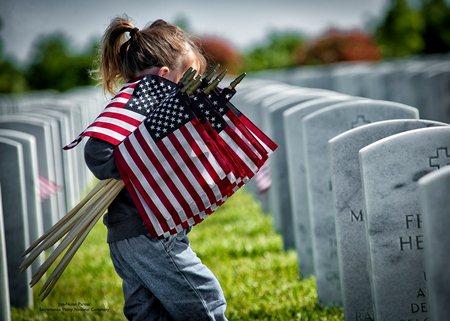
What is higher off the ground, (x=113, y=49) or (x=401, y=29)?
(x=401, y=29)

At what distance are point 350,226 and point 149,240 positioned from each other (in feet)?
3.89

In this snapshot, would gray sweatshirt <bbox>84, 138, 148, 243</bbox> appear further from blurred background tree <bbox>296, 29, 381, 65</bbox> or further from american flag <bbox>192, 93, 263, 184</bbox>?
blurred background tree <bbox>296, 29, 381, 65</bbox>

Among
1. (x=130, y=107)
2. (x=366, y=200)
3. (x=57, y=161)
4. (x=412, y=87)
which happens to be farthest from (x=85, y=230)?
(x=412, y=87)

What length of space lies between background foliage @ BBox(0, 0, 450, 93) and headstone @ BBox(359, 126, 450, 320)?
26.5m

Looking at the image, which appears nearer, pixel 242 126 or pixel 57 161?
pixel 242 126

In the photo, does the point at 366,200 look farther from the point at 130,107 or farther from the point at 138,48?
the point at 138,48

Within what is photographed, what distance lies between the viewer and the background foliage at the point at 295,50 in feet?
100

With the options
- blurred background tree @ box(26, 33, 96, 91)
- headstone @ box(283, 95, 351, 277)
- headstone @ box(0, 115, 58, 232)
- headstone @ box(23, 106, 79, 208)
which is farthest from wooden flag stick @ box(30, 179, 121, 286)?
blurred background tree @ box(26, 33, 96, 91)

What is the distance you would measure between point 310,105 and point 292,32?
1627 inches

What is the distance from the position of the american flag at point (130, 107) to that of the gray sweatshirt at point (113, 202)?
0.06m

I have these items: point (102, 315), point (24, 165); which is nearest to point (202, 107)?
point (102, 315)

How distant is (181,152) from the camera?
354 cm

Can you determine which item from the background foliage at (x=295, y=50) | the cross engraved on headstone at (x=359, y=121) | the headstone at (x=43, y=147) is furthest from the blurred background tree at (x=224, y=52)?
the cross engraved on headstone at (x=359, y=121)

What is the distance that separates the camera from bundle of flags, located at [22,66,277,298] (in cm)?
352
